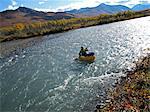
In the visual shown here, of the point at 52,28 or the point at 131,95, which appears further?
the point at 52,28

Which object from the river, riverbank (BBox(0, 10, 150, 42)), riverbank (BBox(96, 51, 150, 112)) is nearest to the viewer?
riverbank (BBox(96, 51, 150, 112))

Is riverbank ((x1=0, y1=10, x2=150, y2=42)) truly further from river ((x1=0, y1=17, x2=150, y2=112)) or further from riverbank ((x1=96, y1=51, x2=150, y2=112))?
riverbank ((x1=96, y1=51, x2=150, y2=112))

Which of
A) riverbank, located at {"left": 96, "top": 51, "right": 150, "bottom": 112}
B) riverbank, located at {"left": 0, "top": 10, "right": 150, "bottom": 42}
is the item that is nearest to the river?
riverbank, located at {"left": 96, "top": 51, "right": 150, "bottom": 112}

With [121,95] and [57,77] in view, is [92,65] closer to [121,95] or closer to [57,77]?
[57,77]

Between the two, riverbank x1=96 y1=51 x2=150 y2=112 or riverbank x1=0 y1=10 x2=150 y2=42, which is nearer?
riverbank x1=96 y1=51 x2=150 y2=112

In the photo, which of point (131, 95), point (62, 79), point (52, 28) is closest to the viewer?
point (131, 95)

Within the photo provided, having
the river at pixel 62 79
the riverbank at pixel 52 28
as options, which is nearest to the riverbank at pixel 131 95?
the river at pixel 62 79

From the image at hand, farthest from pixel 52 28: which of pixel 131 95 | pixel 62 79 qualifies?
pixel 131 95

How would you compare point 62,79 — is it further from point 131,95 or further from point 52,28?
point 52,28
